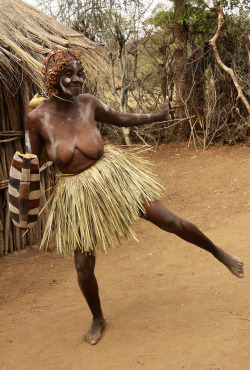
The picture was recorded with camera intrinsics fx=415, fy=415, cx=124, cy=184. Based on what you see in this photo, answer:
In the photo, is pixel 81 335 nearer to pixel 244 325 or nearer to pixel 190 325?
pixel 190 325

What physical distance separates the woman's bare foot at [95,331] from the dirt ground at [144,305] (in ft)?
0.12

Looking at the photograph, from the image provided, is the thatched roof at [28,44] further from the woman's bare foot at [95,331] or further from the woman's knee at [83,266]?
the woman's bare foot at [95,331]

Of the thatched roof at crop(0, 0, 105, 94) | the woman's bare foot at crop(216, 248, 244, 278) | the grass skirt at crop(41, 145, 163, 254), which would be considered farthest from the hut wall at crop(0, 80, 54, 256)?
the woman's bare foot at crop(216, 248, 244, 278)

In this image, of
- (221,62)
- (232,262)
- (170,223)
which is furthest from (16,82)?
(221,62)

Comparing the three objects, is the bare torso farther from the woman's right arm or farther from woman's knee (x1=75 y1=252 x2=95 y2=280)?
woman's knee (x1=75 y1=252 x2=95 y2=280)

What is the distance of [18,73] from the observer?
4117 mm

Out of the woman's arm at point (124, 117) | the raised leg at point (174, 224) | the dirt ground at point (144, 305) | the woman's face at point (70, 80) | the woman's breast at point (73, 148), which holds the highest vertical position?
the woman's face at point (70, 80)

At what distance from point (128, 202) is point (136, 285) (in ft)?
3.83

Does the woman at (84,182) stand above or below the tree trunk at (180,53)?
below

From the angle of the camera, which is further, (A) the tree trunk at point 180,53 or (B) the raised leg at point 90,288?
(A) the tree trunk at point 180,53

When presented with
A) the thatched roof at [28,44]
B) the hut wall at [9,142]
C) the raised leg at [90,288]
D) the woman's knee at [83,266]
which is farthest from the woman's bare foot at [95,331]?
the thatched roof at [28,44]

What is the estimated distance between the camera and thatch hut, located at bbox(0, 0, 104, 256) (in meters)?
4.00

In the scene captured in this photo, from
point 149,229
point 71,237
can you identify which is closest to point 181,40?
point 149,229

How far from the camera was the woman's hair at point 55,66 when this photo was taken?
7.97 ft
